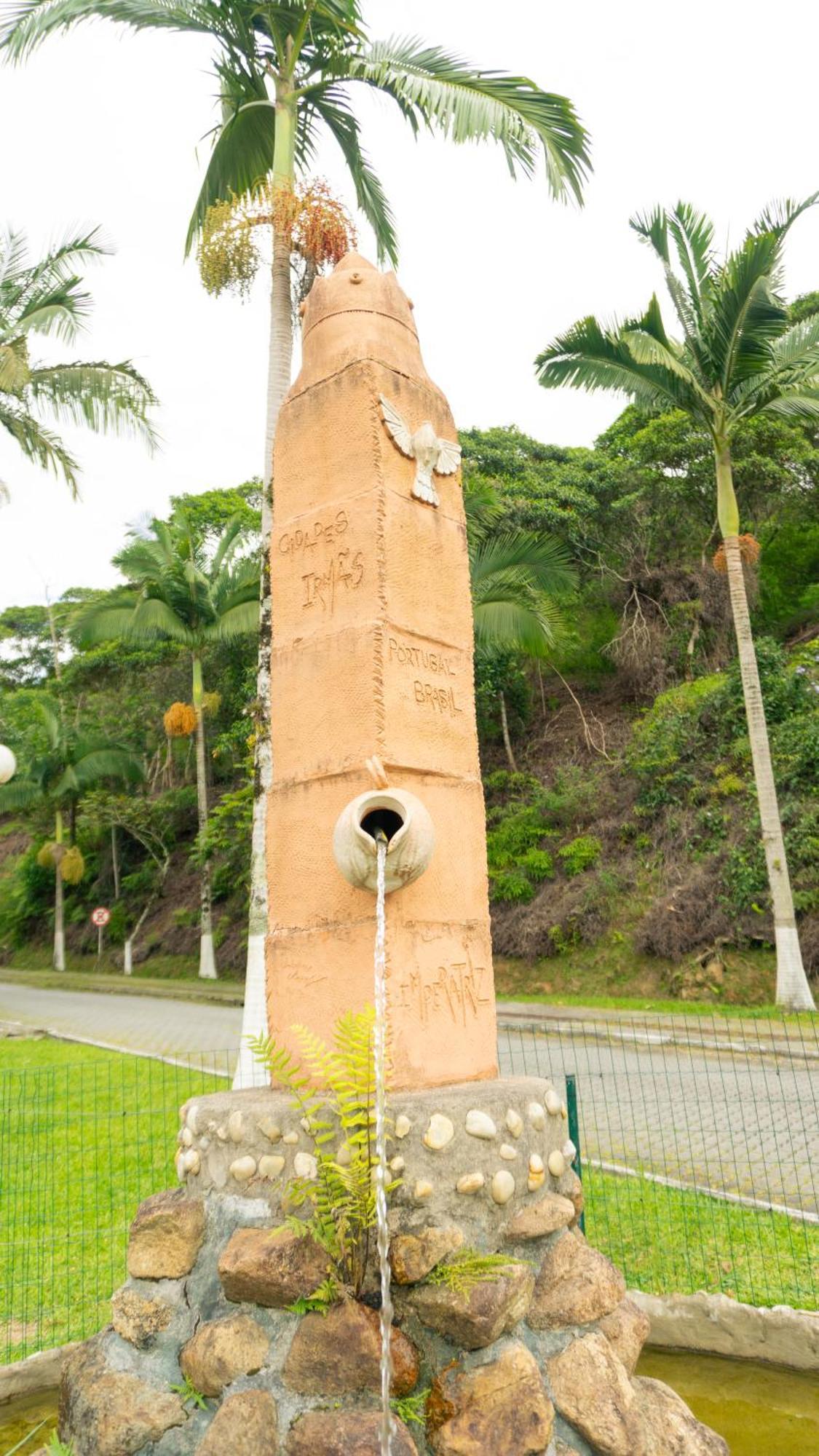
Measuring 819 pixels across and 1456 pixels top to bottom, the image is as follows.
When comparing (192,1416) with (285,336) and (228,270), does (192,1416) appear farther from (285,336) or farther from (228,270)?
(228,270)

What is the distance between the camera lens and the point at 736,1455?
10.9 feet

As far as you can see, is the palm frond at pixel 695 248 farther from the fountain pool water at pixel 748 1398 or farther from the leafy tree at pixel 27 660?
the leafy tree at pixel 27 660

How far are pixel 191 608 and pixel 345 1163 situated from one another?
18531 millimetres

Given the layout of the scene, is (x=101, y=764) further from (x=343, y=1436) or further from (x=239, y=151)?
(x=343, y=1436)

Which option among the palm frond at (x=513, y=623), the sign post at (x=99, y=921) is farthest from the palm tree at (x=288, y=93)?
the sign post at (x=99, y=921)

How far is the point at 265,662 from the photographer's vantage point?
805 centimetres

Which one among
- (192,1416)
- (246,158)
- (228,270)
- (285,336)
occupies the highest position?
(246,158)

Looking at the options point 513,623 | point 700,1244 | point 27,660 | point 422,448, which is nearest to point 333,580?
point 422,448

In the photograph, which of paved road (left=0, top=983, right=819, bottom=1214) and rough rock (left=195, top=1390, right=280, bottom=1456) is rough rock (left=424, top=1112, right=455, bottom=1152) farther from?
paved road (left=0, top=983, right=819, bottom=1214)

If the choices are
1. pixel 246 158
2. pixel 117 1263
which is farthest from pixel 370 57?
pixel 117 1263

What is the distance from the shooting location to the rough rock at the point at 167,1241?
3.36 meters

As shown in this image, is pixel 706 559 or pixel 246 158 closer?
pixel 246 158

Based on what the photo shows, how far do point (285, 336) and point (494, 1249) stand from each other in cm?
838

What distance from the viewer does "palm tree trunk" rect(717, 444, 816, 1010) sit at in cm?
1205
